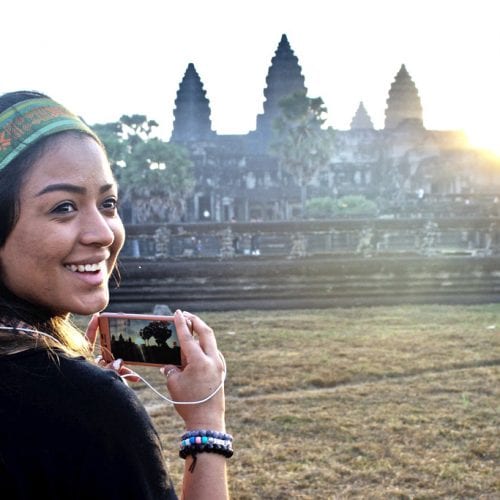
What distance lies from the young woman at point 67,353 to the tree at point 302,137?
33731mm

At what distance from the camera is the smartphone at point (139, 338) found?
1.50m

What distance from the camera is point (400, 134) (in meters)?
45.5

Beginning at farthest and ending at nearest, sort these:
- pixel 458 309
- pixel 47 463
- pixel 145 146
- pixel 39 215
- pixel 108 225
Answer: pixel 145 146 < pixel 458 309 < pixel 108 225 < pixel 39 215 < pixel 47 463

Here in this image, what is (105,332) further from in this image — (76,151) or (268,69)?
(268,69)

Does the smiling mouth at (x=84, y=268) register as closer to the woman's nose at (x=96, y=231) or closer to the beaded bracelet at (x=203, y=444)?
the woman's nose at (x=96, y=231)

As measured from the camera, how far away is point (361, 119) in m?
63.6

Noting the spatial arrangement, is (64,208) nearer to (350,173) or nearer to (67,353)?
(67,353)

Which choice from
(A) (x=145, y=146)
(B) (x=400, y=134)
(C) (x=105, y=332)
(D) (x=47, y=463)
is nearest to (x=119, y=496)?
(D) (x=47, y=463)

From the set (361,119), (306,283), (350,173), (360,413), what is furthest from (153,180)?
(361,119)

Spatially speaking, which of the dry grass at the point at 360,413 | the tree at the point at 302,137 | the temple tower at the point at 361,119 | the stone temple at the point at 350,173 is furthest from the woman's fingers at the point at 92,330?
the temple tower at the point at 361,119

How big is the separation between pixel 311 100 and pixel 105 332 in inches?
1353

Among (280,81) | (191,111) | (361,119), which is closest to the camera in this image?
(280,81)

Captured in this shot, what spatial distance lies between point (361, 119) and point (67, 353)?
213 feet

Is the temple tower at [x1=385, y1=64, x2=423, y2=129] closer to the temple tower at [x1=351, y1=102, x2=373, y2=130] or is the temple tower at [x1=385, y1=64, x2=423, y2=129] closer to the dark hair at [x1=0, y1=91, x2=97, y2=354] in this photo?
the temple tower at [x1=351, y1=102, x2=373, y2=130]
